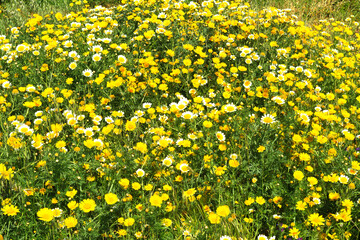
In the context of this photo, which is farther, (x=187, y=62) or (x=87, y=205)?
(x=187, y=62)

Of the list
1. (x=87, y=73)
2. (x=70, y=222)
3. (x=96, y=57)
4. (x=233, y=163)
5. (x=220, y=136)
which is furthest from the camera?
(x=96, y=57)

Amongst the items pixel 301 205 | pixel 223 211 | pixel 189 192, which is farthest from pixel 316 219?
pixel 189 192

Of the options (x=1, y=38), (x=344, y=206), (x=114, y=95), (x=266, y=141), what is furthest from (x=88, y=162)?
(x=1, y=38)

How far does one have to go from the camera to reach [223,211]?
2.09 m

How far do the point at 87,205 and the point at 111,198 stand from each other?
147 millimetres

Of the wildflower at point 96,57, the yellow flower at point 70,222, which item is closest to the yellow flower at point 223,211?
the yellow flower at point 70,222

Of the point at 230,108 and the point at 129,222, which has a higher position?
the point at 230,108

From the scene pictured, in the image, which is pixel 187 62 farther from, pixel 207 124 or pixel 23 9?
pixel 23 9

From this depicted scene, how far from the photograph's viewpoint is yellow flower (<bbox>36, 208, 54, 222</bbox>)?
1.92 metres

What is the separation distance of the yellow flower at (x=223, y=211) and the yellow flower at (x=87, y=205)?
2.52 ft

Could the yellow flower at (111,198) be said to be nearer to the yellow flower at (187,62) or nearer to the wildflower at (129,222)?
the wildflower at (129,222)

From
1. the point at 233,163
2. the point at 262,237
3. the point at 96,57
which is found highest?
the point at 96,57

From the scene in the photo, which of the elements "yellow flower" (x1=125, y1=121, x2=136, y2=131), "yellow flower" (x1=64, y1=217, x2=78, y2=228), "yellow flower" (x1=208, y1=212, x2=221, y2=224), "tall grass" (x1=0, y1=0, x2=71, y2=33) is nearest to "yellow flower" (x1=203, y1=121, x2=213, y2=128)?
"yellow flower" (x1=125, y1=121, x2=136, y2=131)

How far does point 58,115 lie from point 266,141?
68.5 inches
